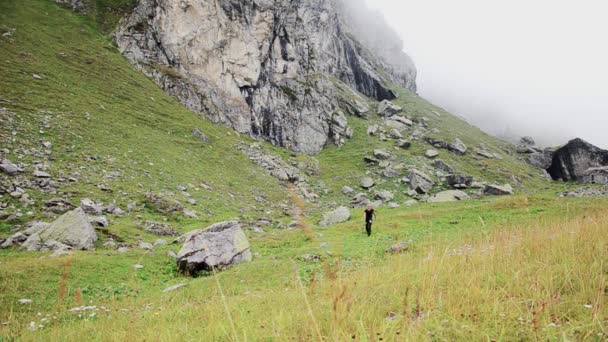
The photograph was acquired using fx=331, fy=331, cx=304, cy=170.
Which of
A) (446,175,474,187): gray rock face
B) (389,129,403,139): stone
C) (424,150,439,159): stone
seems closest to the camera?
(446,175,474,187): gray rock face

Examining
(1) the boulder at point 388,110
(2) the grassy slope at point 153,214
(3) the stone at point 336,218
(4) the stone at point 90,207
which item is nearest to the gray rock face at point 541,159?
(1) the boulder at point 388,110

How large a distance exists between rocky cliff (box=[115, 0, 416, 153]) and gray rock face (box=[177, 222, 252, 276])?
48.7 metres

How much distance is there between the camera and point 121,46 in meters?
58.2

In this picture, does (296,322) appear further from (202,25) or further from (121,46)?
(202,25)

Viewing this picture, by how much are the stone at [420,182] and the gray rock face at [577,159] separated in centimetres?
5518

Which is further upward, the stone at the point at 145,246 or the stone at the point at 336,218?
the stone at the point at 145,246

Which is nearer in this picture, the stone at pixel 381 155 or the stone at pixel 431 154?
the stone at pixel 381 155

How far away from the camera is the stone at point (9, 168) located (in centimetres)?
2139

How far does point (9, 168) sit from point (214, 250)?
54.6 feet

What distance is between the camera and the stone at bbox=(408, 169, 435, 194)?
56.2 meters

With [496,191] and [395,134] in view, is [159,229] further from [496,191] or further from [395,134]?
[395,134]

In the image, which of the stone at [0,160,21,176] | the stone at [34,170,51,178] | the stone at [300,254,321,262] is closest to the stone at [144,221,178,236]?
the stone at [34,170,51,178]

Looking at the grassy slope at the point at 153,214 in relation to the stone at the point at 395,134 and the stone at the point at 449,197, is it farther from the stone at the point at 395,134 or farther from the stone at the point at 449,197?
the stone at the point at 395,134

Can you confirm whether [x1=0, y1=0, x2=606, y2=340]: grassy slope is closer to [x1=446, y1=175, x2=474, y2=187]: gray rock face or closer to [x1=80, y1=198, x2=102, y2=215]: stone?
[x1=80, y1=198, x2=102, y2=215]: stone
